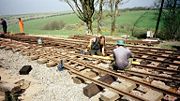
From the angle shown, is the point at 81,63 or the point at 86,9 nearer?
the point at 81,63

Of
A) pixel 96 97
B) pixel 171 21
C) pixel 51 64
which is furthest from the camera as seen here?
pixel 171 21

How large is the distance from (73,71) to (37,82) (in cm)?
150

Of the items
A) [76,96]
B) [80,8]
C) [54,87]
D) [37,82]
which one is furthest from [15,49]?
[80,8]

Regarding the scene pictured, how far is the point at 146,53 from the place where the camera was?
11.4 m

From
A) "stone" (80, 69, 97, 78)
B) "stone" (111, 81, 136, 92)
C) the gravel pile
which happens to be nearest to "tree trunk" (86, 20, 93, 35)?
the gravel pile

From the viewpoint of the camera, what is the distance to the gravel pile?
7465 mm

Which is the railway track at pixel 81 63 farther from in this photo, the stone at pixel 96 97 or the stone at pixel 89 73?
the stone at pixel 96 97

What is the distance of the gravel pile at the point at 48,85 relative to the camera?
7.46 metres

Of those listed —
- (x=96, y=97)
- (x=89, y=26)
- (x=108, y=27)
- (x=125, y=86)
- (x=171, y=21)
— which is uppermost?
(x=171, y=21)

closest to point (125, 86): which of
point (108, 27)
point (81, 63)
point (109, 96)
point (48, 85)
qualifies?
point (109, 96)

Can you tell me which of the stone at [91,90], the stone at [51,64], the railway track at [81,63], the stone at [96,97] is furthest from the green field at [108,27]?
the stone at [96,97]

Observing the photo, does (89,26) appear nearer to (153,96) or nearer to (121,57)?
(121,57)

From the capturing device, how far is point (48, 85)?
337 inches

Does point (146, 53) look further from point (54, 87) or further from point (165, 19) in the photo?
point (165, 19)
